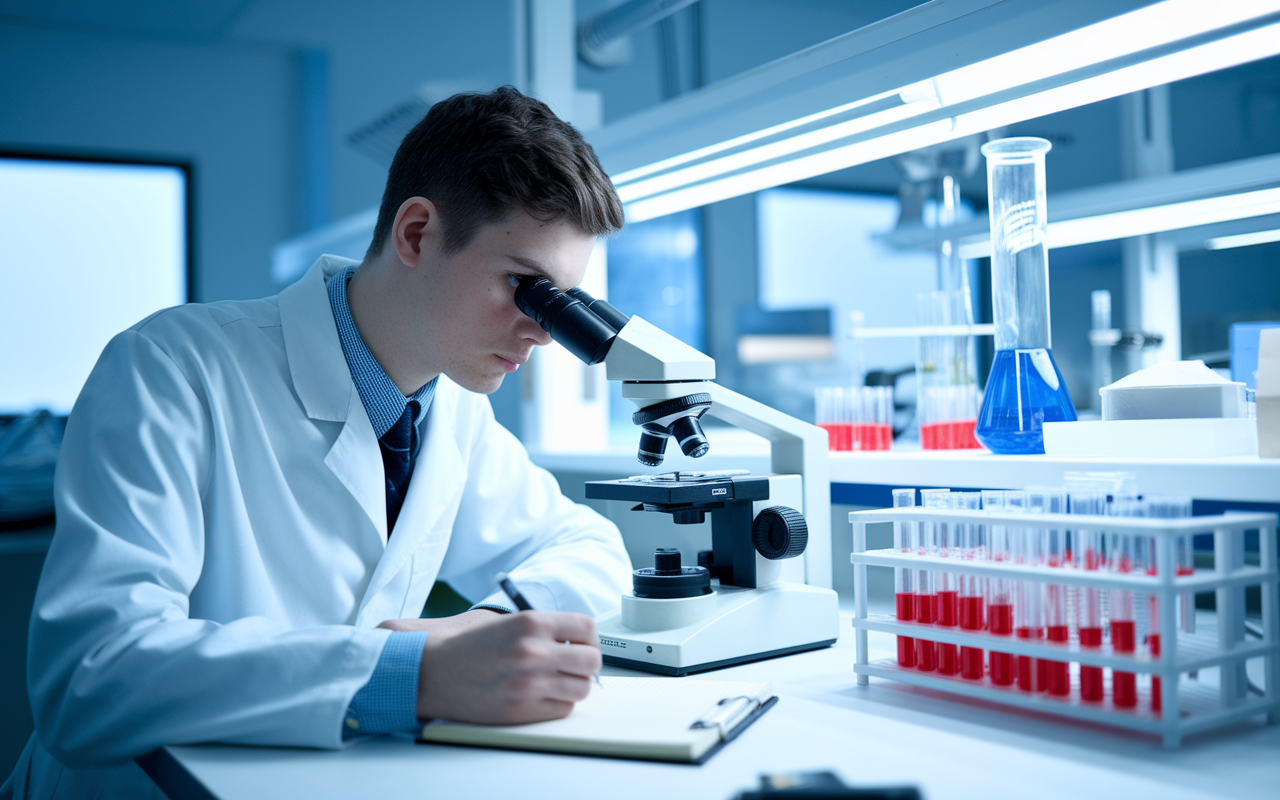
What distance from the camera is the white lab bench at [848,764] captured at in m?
0.75

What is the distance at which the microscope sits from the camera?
3.70 feet

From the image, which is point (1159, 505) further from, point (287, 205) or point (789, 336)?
point (789, 336)

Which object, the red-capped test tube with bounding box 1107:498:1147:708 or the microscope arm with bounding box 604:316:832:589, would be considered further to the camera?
the microscope arm with bounding box 604:316:832:589

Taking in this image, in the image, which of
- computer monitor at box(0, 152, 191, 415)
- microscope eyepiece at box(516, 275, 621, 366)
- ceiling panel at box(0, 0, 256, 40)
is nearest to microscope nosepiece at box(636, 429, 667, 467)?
microscope eyepiece at box(516, 275, 621, 366)

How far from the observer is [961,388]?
1767 mm

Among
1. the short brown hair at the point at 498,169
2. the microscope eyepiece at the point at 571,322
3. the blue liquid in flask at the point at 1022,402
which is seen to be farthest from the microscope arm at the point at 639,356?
the blue liquid in flask at the point at 1022,402

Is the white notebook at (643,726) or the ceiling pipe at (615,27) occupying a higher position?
the ceiling pipe at (615,27)

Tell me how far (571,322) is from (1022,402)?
2.27 ft

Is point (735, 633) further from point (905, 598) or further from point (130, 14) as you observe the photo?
point (130, 14)

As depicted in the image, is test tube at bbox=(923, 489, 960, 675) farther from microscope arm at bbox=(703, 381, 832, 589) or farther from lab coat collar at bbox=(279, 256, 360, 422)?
lab coat collar at bbox=(279, 256, 360, 422)

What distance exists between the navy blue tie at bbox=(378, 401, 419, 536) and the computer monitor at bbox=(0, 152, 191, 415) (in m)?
3.28

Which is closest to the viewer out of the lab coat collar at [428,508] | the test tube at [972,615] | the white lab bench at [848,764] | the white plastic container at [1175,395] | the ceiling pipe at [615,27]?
the white lab bench at [848,764]

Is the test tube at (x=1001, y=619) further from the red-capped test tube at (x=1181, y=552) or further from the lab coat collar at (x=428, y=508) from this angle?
the lab coat collar at (x=428, y=508)

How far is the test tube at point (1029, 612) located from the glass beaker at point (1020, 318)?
0.48 m
